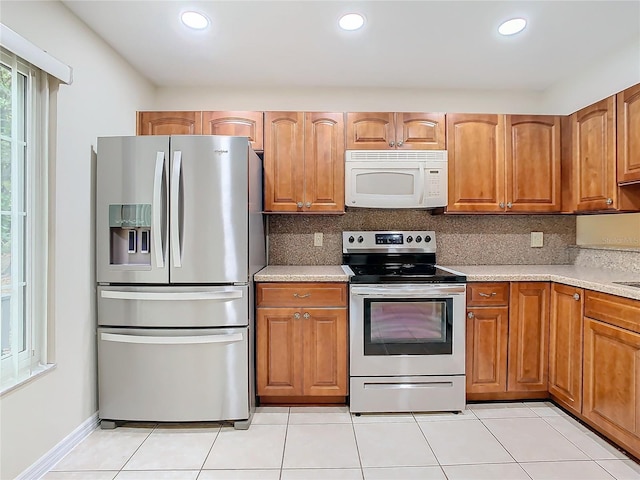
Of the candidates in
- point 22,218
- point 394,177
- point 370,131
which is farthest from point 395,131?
point 22,218

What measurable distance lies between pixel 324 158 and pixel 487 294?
1.46 metres

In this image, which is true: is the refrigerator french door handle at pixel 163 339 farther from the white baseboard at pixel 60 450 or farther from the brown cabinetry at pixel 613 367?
the brown cabinetry at pixel 613 367

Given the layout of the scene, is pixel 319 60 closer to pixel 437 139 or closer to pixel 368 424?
pixel 437 139

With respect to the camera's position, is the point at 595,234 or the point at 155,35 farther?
the point at 595,234

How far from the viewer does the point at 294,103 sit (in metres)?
3.03

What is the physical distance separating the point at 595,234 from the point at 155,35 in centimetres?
339

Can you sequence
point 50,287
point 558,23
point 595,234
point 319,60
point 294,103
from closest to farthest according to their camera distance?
point 50,287
point 558,23
point 319,60
point 595,234
point 294,103

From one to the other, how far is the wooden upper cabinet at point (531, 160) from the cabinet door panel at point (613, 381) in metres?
1.02

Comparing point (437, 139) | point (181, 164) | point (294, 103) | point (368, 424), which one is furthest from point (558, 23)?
point (368, 424)

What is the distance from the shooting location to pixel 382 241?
117 inches

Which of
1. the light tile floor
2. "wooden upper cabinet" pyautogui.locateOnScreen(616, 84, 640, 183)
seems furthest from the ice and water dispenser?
"wooden upper cabinet" pyautogui.locateOnScreen(616, 84, 640, 183)

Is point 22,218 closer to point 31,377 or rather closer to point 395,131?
point 31,377

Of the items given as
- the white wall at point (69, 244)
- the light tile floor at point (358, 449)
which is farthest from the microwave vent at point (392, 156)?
the light tile floor at point (358, 449)

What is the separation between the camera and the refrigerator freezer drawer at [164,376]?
85.4 inches
